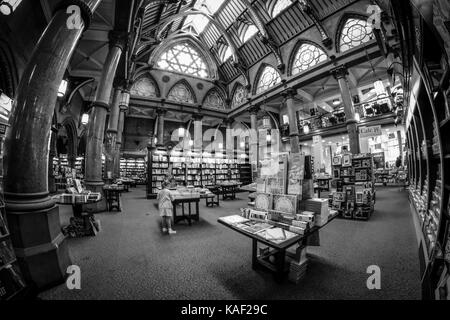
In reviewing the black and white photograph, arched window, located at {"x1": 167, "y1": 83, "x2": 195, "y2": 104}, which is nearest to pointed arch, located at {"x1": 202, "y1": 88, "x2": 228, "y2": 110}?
arched window, located at {"x1": 167, "y1": 83, "x2": 195, "y2": 104}

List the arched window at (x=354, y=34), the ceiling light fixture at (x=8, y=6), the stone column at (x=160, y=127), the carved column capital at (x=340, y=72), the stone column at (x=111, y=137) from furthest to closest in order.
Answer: the stone column at (x=160, y=127) → the carved column capital at (x=340, y=72) → the arched window at (x=354, y=34) → the stone column at (x=111, y=137) → the ceiling light fixture at (x=8, y=6)

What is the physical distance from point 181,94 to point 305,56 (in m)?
10.1

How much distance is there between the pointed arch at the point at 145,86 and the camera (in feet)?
42.9

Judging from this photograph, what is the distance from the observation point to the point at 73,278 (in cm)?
198

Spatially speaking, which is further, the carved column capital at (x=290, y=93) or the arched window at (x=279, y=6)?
the carved column capital at (x=290, y=93)

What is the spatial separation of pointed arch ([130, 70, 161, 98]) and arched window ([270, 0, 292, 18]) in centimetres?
1008

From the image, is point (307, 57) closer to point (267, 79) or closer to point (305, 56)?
point (305, 56)

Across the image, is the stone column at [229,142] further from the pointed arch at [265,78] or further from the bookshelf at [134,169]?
the bookshelf at [134,169]

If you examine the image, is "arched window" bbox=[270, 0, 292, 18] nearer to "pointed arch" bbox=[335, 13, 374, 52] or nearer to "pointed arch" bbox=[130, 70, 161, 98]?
"pointed arch" bbox=[335, 13, 374, 52]

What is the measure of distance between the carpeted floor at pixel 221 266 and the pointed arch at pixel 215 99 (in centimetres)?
1396

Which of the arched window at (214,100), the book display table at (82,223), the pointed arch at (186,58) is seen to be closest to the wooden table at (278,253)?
the book display table at (82,223)

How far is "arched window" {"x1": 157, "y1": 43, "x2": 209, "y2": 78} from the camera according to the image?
14578 millimetres

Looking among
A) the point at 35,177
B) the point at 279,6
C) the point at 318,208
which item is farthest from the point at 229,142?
the point at 35,177

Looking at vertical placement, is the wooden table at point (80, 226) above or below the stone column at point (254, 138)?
below
